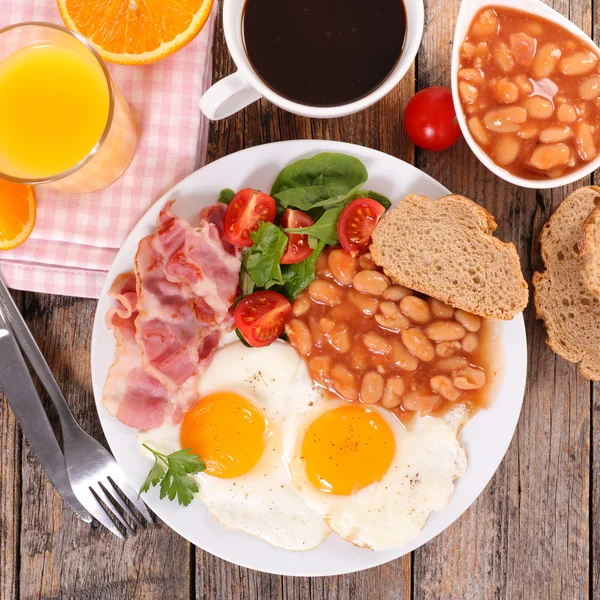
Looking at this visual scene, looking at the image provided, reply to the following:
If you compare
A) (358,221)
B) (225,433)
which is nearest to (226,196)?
(358,221)

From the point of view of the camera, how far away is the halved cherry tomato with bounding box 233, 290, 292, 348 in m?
2.04

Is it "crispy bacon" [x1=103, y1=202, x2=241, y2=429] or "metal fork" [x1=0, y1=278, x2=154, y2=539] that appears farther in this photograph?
"metal fork" [x1=0, y1=278, x2=154, y2=539]

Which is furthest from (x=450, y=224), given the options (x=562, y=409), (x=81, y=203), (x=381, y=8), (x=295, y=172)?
(x=81, y=203)

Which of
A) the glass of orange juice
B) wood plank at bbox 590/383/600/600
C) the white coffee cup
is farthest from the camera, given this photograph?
wood plank at bbox 590/383/600/600

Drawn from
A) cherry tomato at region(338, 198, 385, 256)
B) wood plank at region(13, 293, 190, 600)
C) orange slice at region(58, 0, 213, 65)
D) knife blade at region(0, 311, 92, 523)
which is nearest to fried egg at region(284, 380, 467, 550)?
cherry tomato at region(338, 198, 385, 256)

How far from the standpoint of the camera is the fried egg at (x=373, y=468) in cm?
215

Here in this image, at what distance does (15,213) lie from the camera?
6.98 feet

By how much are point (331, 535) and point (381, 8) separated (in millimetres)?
1824

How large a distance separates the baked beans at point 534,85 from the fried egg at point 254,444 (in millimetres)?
1089

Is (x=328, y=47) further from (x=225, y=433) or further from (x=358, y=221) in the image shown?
(x=225, y=433)

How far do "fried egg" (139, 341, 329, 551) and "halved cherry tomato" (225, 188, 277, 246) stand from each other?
1.33 ft

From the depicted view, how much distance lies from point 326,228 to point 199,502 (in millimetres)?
1108

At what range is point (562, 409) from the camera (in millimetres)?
2389

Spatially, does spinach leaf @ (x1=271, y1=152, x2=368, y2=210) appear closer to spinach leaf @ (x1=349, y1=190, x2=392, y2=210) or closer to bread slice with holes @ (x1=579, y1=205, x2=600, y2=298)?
spinach leaf @ (x1=349, y1=190, x2=392, y2=210)
